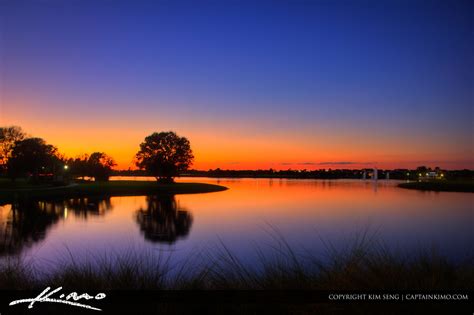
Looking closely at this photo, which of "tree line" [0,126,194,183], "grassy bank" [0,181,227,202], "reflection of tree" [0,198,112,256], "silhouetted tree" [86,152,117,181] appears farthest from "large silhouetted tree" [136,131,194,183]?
"reflection of tree" [0,198,112,256]

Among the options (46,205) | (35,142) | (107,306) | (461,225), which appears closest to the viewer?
(107,306)

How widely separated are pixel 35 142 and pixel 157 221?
154ft

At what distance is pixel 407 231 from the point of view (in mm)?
27656

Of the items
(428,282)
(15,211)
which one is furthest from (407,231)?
(15,211)

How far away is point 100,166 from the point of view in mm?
97125

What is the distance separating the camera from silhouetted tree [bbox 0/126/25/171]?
66.8m

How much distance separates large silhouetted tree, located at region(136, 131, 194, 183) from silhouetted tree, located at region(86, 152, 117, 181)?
17.2m

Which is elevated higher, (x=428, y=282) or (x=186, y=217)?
(x=428, y=282)

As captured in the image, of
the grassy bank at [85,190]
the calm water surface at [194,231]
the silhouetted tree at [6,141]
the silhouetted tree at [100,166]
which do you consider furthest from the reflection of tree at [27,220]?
the silhouetted tree at [100,166]

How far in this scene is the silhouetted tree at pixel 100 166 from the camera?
96000mm

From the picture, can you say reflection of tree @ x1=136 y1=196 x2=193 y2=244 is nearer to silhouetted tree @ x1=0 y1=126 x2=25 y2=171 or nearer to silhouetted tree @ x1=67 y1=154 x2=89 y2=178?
silhouetted tree @ x1=0 y1=126 x2=25 y2=171

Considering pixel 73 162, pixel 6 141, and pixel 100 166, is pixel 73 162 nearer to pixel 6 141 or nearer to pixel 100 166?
pixel 100 166

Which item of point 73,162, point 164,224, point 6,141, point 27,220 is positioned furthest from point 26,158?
point 73,162

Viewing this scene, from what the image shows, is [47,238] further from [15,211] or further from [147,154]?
[147,154]
